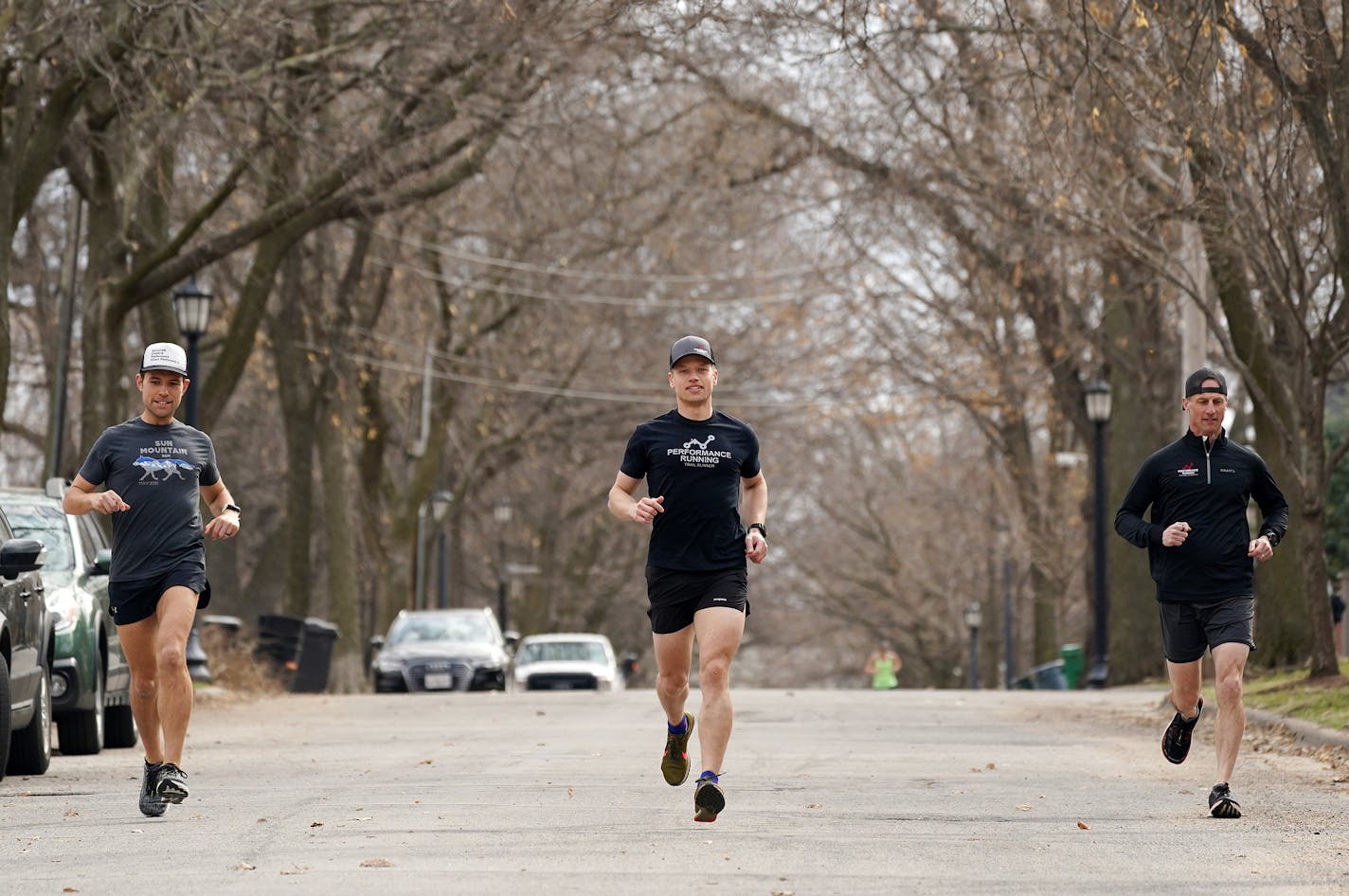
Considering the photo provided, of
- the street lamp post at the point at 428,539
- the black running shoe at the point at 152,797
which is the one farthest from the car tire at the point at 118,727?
the street lamp post at the point at 428,539

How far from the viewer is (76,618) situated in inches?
610

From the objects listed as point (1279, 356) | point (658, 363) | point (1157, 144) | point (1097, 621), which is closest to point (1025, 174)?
point (1157, 144)

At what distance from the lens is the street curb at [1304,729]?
51.0 ft

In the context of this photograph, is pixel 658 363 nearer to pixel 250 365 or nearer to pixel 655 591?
pixel 250 365

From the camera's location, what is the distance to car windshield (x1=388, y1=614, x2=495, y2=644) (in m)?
32.6

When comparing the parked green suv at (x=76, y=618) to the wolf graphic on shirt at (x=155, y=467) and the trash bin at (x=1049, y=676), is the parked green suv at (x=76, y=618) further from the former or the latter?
the trash bin at (x=1049, y=676)

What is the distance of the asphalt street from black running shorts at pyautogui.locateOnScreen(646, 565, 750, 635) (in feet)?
3.16

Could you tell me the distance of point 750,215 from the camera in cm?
3975

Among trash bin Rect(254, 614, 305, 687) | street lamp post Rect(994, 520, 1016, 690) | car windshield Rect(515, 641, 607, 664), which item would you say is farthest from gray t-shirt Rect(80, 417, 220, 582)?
street lamp post Rect(994, 520, 1016, 690)

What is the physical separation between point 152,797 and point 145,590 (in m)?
0.99

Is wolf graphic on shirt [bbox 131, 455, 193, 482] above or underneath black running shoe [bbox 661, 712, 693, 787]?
above

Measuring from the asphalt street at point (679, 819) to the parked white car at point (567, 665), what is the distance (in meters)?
17.0

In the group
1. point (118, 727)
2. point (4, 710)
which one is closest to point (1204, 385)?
point (4, 710)

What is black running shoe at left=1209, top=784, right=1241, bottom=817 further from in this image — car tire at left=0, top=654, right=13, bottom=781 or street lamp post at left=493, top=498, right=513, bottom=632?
street lamp post at left=493, top=498, right=513, bottom=632
